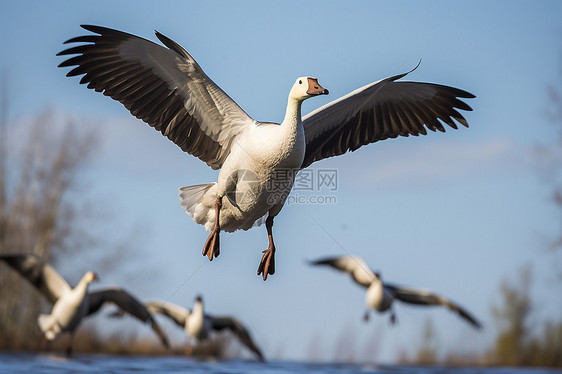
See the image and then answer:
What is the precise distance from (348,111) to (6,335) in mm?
13121

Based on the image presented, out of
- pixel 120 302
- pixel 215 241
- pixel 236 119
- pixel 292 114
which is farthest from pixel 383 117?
pixel 120 302

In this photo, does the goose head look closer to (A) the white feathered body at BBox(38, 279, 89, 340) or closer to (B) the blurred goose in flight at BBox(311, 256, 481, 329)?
(A) the white feathered body at BBox(38, 279, 89, 340)

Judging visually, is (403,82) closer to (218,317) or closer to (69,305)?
(69,305)

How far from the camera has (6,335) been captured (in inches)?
667

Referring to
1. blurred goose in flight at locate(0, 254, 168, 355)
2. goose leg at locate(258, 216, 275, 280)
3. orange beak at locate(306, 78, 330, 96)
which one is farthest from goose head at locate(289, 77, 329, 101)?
blurred goose in flight at locate(0, 254, 168, 355)

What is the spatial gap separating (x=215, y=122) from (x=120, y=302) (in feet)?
25.5

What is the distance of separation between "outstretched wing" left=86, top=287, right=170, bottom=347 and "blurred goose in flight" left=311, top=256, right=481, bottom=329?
4393 mm

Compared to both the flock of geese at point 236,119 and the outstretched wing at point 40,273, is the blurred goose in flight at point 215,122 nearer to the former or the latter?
the flock of geese at point 236,119

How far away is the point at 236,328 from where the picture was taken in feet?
52.8

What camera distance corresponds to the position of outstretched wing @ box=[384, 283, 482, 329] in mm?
15461

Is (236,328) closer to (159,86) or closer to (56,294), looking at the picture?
(56,294)

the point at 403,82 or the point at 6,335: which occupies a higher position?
the point at 403,82

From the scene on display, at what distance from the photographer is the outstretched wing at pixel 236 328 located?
15.5 m

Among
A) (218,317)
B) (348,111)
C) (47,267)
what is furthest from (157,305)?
(348,111)
